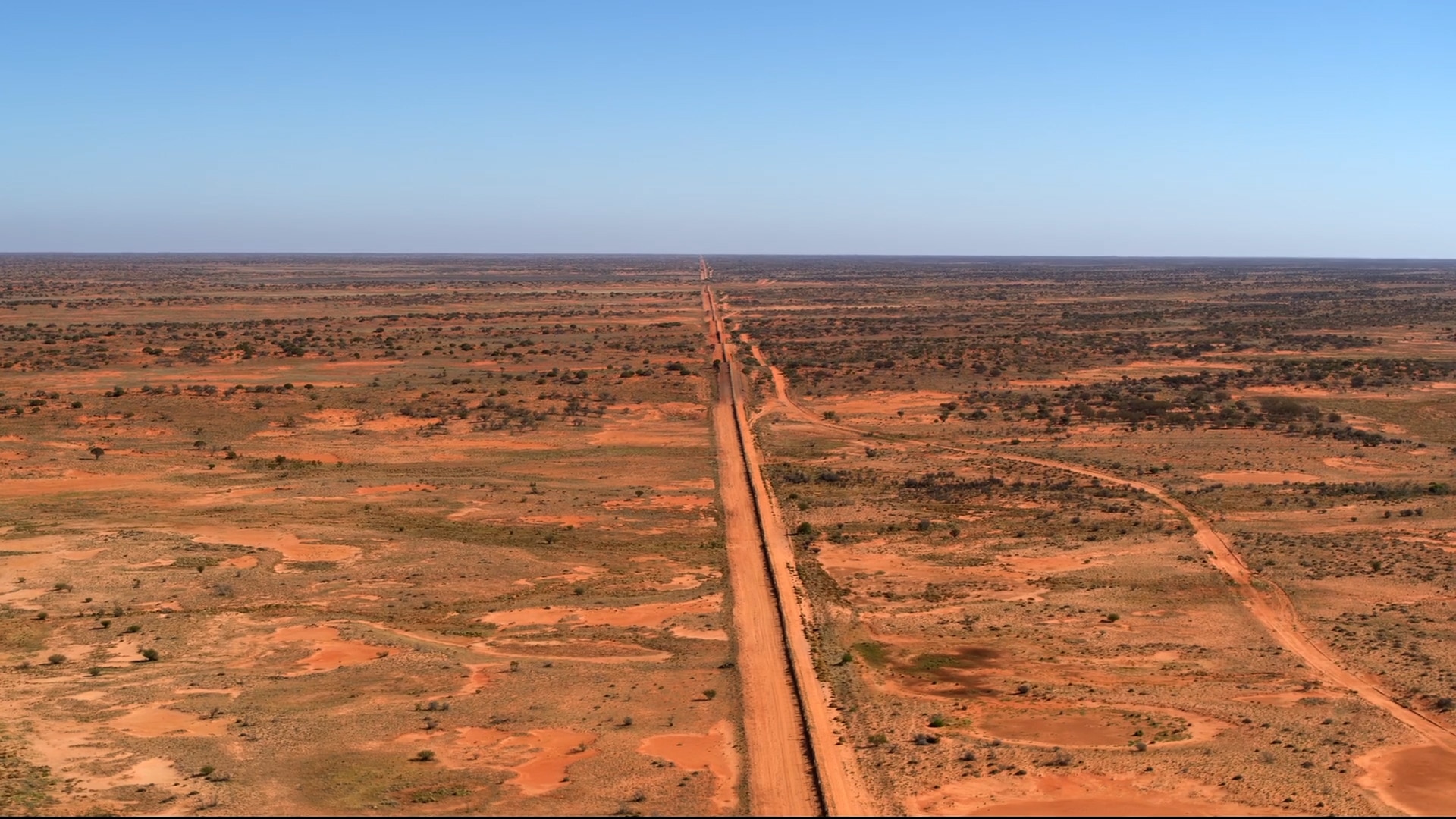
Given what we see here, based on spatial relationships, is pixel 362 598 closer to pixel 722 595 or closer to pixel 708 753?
pixel 722 595

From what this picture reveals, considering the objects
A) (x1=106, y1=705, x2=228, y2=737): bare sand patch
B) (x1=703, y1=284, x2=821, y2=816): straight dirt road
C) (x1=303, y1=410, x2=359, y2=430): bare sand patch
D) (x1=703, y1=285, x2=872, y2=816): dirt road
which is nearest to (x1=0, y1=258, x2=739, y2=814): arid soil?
(x1=106, y1=705, x2=228, y2=737): bare sand patch

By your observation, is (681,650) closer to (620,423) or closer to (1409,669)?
(1409,669)

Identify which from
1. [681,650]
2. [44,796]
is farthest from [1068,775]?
[44,796]

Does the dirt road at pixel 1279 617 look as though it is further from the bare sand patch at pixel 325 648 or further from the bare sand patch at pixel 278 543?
the bare sand patch at pixel 278 543

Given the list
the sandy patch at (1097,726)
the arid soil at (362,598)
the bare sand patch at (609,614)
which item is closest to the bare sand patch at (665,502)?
the arid soil at (362,598)

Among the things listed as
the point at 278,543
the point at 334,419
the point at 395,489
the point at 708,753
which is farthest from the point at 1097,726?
the point at 334,419

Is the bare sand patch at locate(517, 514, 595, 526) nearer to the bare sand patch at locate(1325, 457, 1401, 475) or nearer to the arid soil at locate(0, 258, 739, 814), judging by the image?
the arid soil at locate(0, 258, 739, 814)
